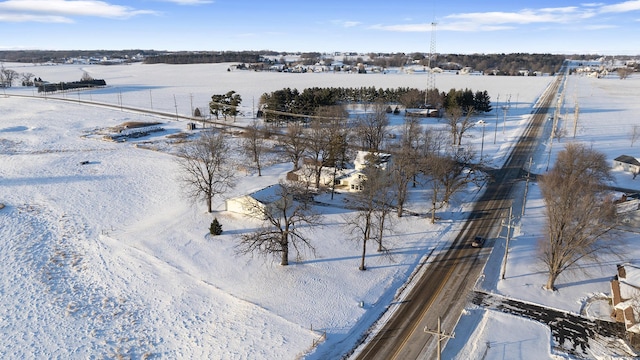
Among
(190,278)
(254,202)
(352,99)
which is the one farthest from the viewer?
(352,99)

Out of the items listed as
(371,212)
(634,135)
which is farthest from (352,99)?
(371,212)

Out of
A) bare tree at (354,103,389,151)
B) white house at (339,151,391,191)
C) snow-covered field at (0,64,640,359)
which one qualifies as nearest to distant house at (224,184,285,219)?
snow-covered field at (0,64,640,359)

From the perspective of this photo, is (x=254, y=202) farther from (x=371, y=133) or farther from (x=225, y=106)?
(x=225, y=106)

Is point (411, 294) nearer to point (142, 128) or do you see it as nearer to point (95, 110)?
point (142, 128)

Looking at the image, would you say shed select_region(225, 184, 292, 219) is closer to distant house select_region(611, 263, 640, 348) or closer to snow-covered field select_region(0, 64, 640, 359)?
snow-covered field select_region(0, 64, 640, 359)

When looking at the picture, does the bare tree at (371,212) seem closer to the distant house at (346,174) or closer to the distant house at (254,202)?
the distant house at (346,174)

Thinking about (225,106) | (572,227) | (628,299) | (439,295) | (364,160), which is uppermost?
(225,106)
